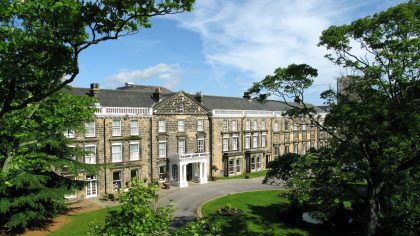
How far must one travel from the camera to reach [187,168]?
43219 millimetres

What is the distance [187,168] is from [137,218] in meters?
34.7

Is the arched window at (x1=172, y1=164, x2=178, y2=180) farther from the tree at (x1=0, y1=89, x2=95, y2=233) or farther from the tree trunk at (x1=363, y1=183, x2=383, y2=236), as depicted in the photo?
the tree trunk at (x1=363, y1=183, x2=383, y2=236)

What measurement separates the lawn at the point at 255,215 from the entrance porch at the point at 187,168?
785cm

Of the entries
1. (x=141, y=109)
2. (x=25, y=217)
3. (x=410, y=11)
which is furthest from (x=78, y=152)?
(x=410, y=11)

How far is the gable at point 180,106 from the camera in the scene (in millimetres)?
38875

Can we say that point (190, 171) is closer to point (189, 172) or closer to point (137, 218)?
point (189, 172)

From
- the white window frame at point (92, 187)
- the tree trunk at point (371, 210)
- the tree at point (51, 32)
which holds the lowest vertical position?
the white window frame at point (92, 187)

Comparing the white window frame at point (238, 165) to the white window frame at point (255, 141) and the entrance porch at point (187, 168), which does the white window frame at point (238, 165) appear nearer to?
the white window frame at point (255, 141)

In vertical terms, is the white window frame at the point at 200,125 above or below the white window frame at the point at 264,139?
above

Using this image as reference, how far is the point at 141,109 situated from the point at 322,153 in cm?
2401

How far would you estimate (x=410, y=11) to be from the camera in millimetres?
13875

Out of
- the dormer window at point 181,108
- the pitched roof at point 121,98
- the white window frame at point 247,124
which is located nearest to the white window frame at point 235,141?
the white window frame at point 247,124

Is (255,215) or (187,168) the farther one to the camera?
(187,168)

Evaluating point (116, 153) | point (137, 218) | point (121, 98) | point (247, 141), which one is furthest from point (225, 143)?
point (137, 218)
